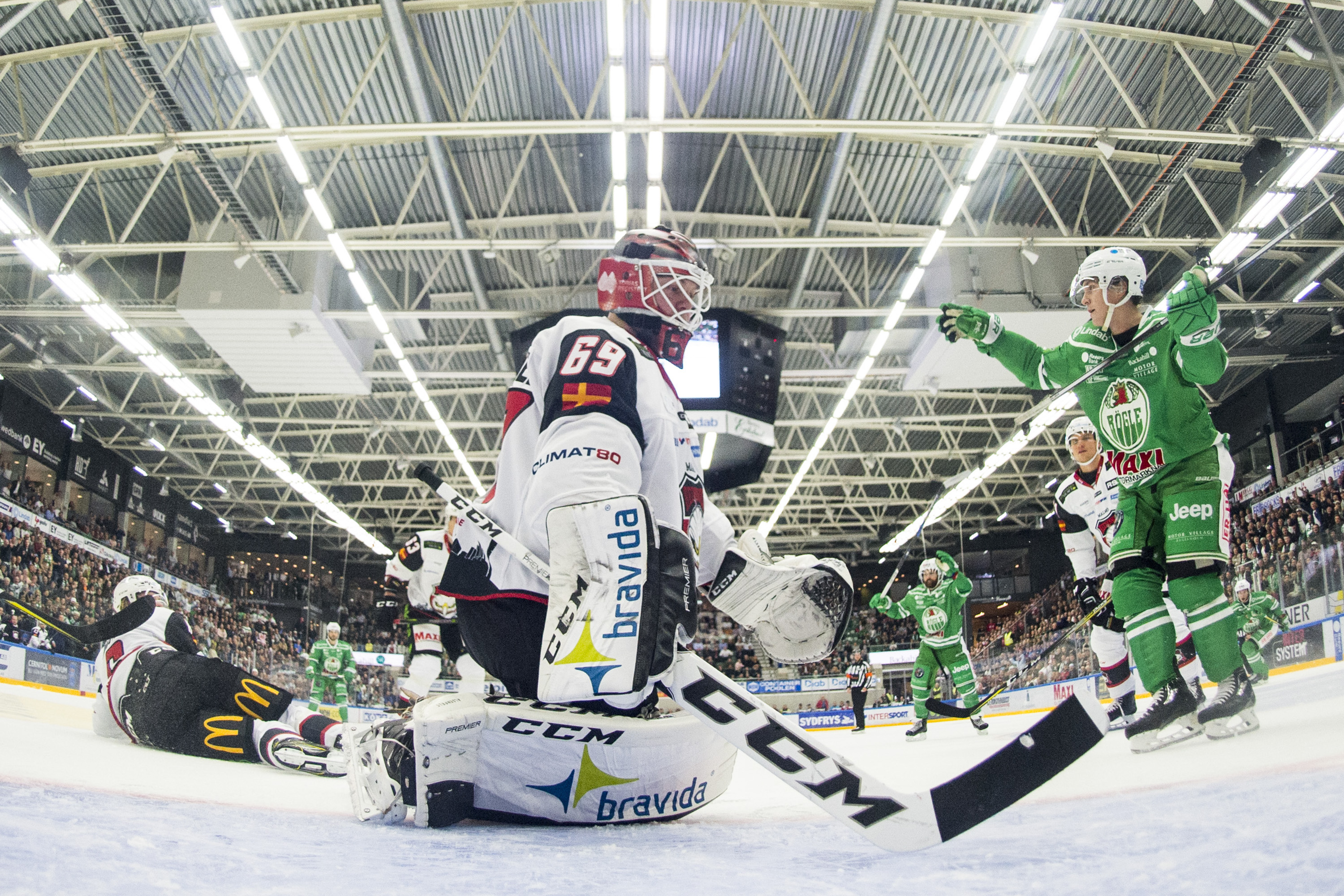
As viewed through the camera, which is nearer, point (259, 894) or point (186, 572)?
point (259, 894)

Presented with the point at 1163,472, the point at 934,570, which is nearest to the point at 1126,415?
the point at 1163,472

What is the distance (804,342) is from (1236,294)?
679 centimetres

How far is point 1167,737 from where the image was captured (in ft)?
9.29

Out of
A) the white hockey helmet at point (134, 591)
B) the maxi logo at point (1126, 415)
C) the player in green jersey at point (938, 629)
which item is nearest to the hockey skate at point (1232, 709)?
the maxi logo at point (1126, 415)

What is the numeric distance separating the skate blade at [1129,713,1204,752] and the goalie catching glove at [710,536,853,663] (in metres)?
1.25

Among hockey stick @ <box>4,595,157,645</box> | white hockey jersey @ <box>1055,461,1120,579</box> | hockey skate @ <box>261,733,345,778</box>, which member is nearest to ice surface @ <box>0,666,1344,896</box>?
hockey skate @ <box>261,733,345,778</box>

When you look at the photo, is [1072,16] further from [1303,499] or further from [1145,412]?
[1303,499]

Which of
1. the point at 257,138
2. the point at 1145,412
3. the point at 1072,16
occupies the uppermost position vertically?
the point at 1072,16

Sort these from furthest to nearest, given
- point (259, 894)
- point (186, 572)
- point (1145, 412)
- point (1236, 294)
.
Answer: point (186, 572), point (1236, 294), point (1145, 412), point (259, 894)

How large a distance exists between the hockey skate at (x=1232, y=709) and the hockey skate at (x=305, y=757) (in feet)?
9.70

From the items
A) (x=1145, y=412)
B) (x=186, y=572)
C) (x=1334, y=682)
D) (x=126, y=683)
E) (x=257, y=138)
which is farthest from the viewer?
(x=186, y=572)

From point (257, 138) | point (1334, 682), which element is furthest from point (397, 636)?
point (1334, 682)

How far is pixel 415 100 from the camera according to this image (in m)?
9.02

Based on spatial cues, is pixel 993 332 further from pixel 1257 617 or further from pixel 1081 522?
pixel 1257 617
